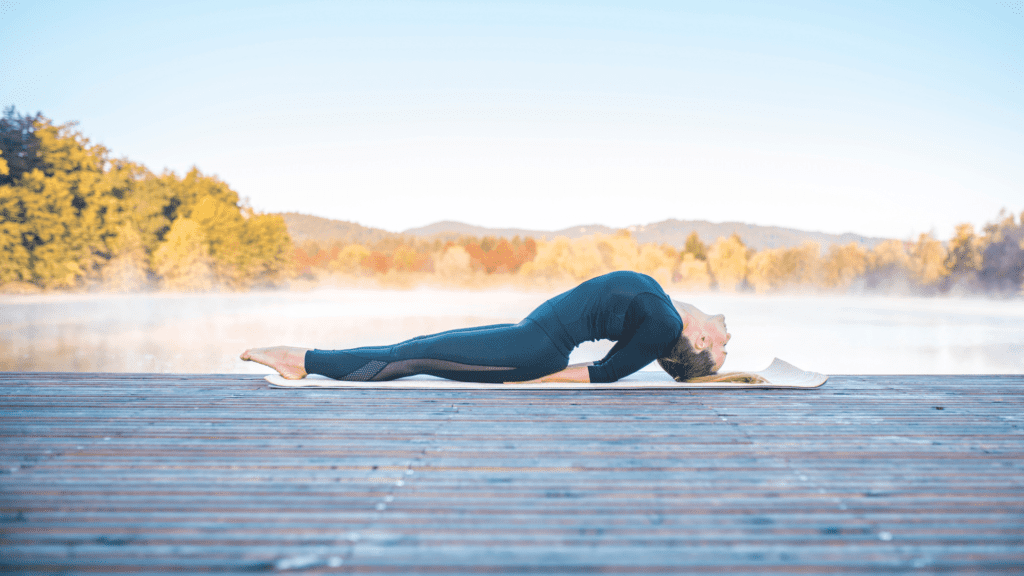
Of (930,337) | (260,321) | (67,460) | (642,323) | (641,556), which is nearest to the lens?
(641,556)

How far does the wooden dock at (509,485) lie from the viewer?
37.3 inches

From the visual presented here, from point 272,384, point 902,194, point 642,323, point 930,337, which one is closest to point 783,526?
point 642,323

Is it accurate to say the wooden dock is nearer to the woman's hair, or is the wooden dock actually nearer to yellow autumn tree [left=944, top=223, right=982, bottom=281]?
the woman's hair

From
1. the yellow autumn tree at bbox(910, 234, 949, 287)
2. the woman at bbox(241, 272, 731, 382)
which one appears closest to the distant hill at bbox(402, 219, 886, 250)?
the yellow autumn tree at bbox(910, 234, 949, 287)

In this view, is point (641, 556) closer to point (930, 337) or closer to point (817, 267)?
point (930, 337)

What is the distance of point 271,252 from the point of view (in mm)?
29312

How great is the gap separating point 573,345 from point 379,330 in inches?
754

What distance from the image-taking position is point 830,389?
2322mm

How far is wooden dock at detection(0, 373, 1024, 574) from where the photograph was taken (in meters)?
0.95

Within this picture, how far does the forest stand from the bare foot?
14965 millimetres

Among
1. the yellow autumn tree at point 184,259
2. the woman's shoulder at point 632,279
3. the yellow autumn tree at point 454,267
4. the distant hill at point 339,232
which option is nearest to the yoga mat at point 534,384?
the woman's shoulder at point 632,279

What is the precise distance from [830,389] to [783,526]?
4.91 ft

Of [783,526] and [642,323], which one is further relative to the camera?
[642,323]

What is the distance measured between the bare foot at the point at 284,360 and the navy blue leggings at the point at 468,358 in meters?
0.08
